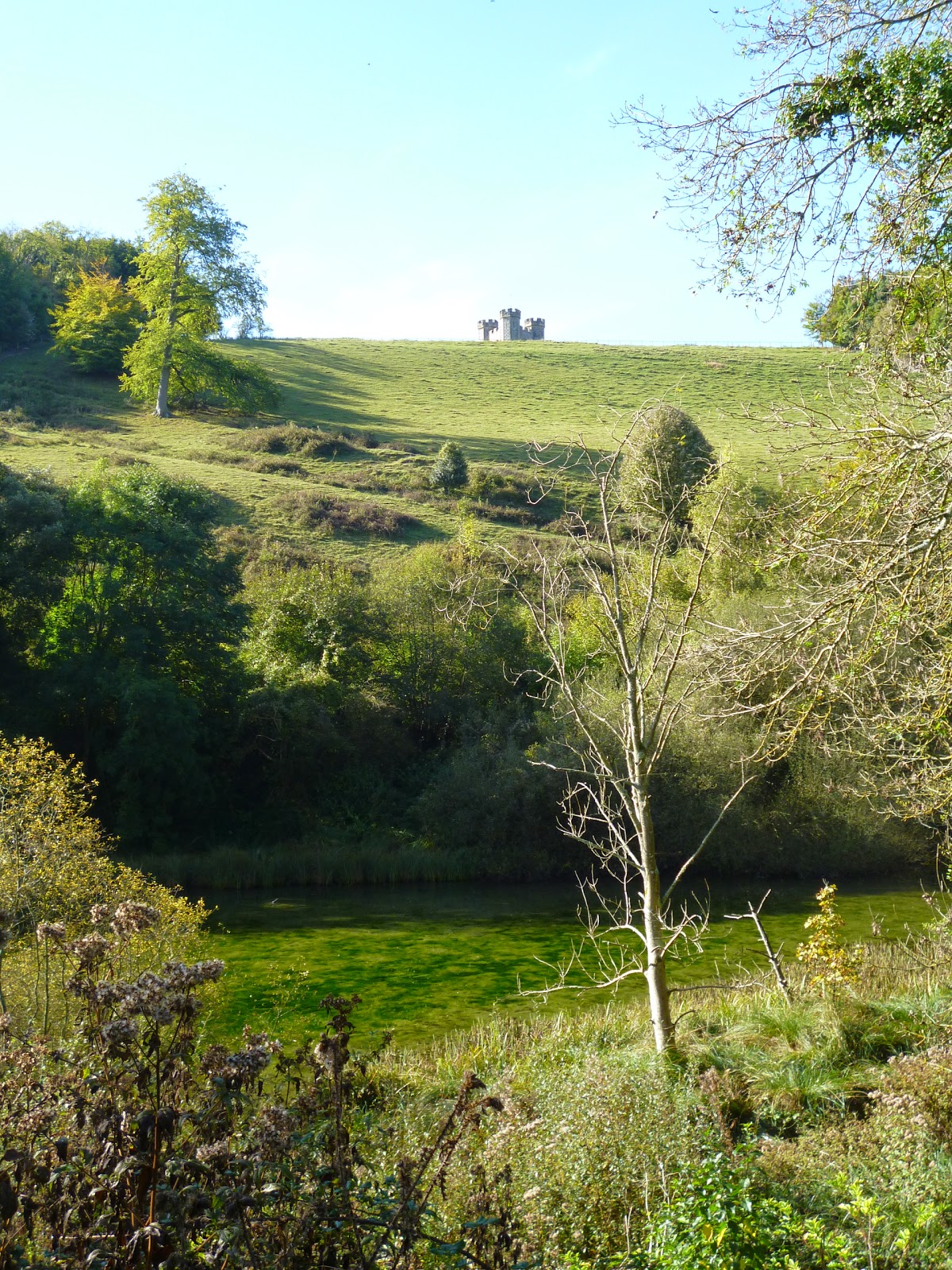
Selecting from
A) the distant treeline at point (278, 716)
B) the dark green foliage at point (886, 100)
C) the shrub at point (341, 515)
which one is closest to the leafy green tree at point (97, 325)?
the shrub at point (341, 515)

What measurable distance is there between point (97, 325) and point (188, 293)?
10.7m

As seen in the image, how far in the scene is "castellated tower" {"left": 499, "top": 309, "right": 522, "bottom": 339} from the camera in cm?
9338

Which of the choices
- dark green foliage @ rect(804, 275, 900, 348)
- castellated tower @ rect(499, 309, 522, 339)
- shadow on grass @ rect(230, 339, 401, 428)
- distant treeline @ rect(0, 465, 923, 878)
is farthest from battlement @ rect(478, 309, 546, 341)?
dark green foliage @ rect(804, 275, 900, 348)

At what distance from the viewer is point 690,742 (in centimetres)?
2453

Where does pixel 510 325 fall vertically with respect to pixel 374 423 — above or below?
above

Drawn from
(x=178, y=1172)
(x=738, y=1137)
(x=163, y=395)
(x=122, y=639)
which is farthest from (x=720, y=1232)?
(x=163, y=395)

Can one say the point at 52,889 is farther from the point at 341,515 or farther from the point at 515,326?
the point at 515,326

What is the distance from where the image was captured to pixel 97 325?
56531mm

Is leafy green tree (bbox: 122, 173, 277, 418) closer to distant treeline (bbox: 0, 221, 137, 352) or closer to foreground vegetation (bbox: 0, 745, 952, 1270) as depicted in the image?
distant treeline (bbox: 0, 221, 137, 352)

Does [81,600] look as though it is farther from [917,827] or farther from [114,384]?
[114,384]

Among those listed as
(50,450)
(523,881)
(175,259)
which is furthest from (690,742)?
(175,259)

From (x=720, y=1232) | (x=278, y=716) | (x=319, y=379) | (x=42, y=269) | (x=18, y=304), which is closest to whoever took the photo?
(x=720, y=1232)

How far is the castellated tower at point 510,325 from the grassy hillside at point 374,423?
39.9 ft

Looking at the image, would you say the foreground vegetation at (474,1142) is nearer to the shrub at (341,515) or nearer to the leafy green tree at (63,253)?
the shrub at (341,515)
